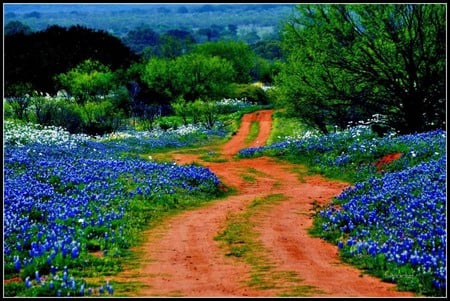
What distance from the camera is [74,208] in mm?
14203

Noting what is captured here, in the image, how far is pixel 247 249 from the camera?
467 inches

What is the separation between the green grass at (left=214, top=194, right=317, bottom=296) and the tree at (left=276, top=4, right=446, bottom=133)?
43.5 ft

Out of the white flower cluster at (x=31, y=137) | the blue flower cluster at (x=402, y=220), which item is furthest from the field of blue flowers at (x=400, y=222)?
the white flower cluster at (x=31, y=137)

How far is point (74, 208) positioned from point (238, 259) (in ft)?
15.3

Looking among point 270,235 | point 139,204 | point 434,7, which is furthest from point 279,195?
point 434,7

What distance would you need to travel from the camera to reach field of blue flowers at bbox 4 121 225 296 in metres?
9.98

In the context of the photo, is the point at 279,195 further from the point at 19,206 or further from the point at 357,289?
the point at 357,289

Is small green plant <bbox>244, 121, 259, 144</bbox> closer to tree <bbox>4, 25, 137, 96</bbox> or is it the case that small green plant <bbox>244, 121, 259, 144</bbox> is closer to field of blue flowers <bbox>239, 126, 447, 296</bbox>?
field of blue flowers <bbox>239, 126, 447, 296</bbox>

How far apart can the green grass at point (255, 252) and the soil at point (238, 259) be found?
71 millimetres

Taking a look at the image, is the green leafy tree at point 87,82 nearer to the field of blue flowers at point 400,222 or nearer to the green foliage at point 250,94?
the green foliage at point 250,94

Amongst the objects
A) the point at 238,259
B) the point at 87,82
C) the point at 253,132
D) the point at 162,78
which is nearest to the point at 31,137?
the point at 253,132

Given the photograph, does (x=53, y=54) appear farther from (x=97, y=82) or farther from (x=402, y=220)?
(x=402, y=220)

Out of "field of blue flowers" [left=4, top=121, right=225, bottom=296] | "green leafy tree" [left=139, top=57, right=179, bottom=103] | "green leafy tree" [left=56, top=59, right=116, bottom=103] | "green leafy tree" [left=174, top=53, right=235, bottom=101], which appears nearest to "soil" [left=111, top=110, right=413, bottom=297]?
"field of blue flowers" [left=4, top=121, right=225, bottom=296]

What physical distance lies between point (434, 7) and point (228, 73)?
4673cm
